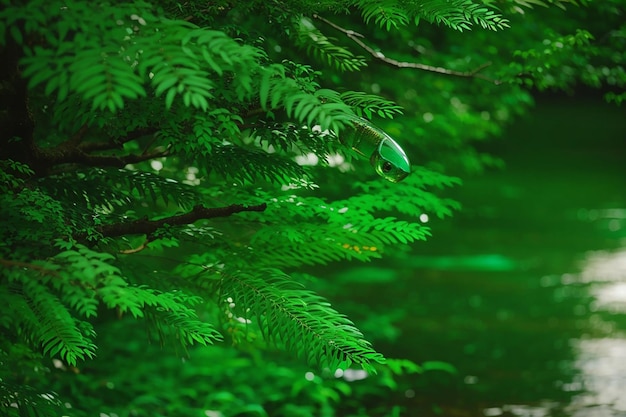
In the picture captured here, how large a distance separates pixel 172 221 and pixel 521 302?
5.79 m

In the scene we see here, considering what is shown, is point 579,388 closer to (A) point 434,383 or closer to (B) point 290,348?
(A) point 434,383

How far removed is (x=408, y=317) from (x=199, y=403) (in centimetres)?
276

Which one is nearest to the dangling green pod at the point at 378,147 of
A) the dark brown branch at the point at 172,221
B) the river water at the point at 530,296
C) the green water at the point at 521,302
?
the dark brown branch at the point at 172,221

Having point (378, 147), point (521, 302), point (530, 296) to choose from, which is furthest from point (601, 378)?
point (378, 147)

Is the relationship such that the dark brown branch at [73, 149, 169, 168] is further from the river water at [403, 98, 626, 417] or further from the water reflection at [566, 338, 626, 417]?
the water reflection at [566, 338, 626, 417]

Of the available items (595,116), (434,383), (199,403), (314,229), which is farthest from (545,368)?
(595,116)

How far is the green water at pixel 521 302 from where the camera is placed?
17.8ft

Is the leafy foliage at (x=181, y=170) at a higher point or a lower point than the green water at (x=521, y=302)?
lower

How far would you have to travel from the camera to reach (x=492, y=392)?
5.45 meters

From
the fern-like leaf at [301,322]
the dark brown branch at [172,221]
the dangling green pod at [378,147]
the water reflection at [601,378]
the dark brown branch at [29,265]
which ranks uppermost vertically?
the water reflection at [601,378]

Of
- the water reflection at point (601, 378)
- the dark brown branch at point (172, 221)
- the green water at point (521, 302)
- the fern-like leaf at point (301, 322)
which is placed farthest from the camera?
the green water at point (521, 302)

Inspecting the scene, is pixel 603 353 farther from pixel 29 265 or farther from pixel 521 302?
pixel 29 265

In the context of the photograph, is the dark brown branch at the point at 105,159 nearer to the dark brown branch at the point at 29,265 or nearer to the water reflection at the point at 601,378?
the dark brown branch at the point at 29,265

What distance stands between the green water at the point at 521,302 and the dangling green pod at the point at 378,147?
2399 millimetres
